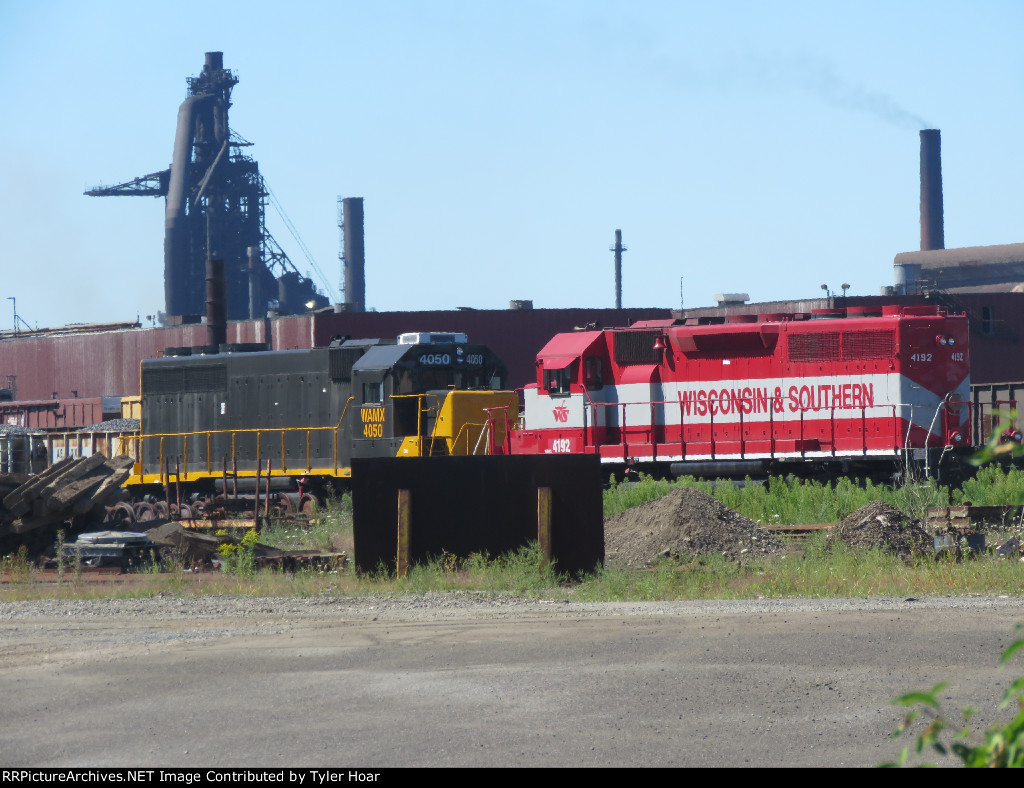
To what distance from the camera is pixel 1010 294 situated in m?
50.3

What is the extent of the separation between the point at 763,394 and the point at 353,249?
64388 mm

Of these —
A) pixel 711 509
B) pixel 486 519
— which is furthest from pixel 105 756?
pixel 711 509

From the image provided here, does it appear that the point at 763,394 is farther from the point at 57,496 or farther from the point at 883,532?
the point at 57,496

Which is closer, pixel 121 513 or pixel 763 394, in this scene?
pixel 763 394

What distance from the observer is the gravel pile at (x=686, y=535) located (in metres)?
15.2

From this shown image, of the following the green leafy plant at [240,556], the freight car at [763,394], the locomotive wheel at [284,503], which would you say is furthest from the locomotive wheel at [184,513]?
the green leafy plant at [240,556]

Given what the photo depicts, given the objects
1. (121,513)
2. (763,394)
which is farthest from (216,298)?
(763,394)

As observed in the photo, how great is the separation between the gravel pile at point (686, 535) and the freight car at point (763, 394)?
18.9ft

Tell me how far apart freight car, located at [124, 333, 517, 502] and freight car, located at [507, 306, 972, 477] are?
165cm

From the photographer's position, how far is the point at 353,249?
8400 cm

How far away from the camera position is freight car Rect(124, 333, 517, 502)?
24266 millimetres

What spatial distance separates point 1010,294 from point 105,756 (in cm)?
5045

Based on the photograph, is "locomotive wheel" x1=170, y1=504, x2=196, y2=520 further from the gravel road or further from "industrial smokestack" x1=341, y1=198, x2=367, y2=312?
"industrial smokestack" x1=341, y1=198, x2=367, y2=312

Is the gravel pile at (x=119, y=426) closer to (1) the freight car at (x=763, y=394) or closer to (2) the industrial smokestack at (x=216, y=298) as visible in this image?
(2) the industrial smokestack at (x=216, y=298)
